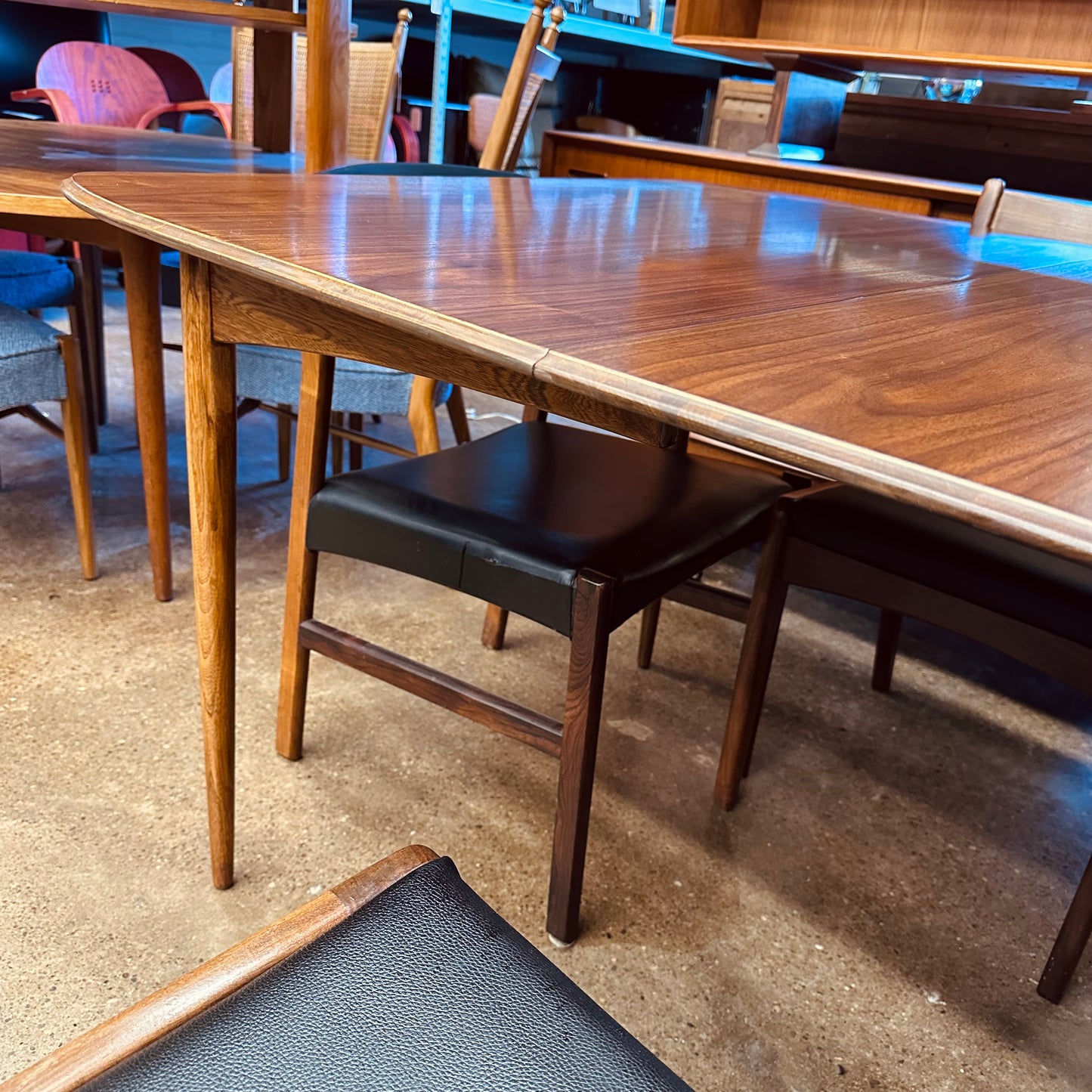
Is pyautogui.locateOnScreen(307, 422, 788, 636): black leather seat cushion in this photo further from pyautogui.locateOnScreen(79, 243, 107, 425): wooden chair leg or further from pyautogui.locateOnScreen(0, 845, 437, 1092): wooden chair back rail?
pyautogui.locateOnScreen(79, 243, 107, 425): wooden chair leg

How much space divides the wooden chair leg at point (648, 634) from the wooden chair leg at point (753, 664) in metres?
0.36

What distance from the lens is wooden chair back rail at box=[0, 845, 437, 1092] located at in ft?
1.52

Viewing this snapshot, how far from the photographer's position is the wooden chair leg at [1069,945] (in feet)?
3.67

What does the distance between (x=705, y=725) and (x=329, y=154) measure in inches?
49.2

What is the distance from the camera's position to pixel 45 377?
1.67m

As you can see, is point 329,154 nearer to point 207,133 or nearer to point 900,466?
point 900,466

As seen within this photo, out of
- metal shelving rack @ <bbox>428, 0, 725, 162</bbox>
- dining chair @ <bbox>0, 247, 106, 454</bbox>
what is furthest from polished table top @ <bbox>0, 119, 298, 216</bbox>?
metal shelving rack @ <bbox>428, 0, 725, 162</bbox>

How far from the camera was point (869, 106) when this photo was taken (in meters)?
2.92

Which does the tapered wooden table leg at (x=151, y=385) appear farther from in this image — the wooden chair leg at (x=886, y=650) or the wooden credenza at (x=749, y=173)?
the wooden chair leg at (x=886, y=650)

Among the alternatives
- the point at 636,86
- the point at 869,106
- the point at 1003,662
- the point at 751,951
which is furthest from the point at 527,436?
the point at 636,86

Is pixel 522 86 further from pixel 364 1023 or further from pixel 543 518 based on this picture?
pixel 364 1023

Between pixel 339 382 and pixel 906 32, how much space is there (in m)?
1.94

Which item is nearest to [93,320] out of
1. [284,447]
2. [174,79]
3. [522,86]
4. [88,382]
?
[88,382]

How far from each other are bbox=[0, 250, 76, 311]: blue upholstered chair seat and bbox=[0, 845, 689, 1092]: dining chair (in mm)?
1943
